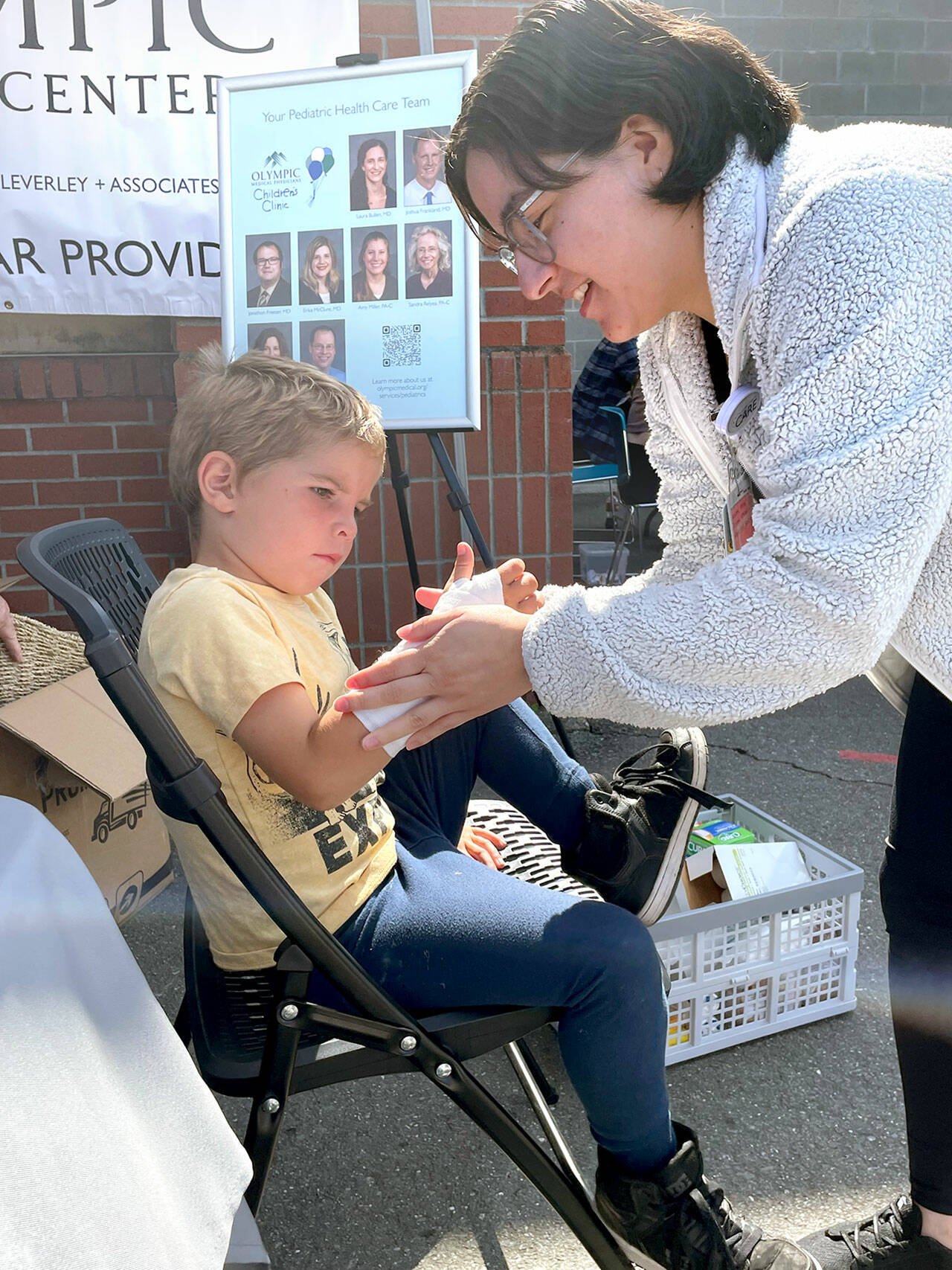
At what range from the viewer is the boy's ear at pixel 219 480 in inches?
57.0

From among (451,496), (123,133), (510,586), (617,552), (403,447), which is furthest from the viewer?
(617,552)

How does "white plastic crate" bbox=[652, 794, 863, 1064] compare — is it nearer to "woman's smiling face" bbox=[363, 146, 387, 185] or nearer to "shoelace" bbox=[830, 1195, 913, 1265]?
"shoelace" bbox=[830, 1195, 913, 1265]

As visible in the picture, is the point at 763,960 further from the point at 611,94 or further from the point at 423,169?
the point at 423,169

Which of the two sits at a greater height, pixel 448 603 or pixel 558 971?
pixel 448 603

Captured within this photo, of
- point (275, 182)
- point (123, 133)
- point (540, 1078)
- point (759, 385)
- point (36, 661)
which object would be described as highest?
point (123, 133)

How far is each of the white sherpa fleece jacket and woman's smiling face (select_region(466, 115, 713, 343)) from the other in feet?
0.21

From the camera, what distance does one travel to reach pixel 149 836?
2484 millimetres

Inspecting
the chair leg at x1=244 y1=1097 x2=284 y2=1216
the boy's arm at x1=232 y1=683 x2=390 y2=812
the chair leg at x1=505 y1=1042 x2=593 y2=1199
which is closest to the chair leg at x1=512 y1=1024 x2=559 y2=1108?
the chair leg at x1=505 y1=1042 x2=593 y2=1199

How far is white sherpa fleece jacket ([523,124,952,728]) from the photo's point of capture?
990 mm

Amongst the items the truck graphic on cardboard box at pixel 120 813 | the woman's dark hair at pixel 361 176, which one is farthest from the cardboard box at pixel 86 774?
the woman's dark hair at pixel 361 176

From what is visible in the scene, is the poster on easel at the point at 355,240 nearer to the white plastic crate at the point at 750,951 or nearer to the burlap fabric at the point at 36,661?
the burlap fabric at the point at 36,661

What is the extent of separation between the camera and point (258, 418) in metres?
1.46

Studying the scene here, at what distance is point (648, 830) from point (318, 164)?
2.19m

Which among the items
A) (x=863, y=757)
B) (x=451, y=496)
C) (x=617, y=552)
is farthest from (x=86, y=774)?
(x=617, y=552)
